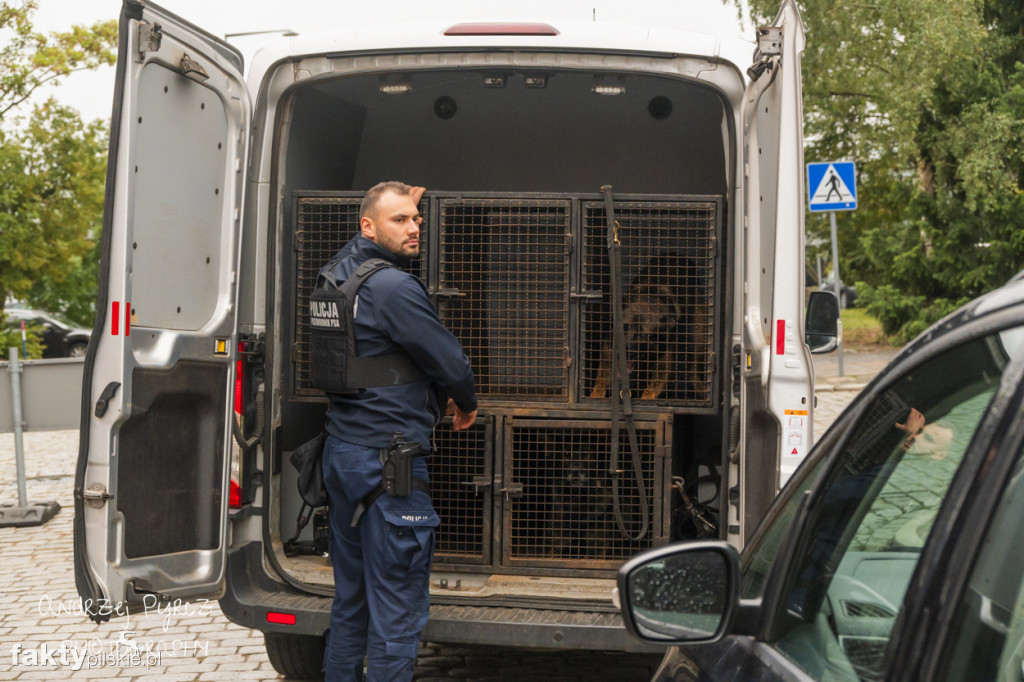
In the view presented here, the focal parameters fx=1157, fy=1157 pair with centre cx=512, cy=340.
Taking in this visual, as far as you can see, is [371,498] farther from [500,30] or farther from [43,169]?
[43,169]

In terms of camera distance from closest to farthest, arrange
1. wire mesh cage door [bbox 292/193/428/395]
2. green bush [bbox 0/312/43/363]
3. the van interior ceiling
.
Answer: wire mesh cage door [bbox 292/193/428/395]
the van interior ceiling
green bush [bbox 0/312/43/363]

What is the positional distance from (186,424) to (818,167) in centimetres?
1141

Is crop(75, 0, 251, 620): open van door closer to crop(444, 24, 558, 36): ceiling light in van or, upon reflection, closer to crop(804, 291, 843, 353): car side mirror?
crop(444, 24, 558, 36): ceiling light in van

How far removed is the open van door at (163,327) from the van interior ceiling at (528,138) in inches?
47.7

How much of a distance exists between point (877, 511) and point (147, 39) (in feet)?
9.83

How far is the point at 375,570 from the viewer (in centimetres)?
409

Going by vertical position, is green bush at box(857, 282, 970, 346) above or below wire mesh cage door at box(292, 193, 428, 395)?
above

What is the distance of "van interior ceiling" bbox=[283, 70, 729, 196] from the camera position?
5.75 meters

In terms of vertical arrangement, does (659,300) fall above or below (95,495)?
above

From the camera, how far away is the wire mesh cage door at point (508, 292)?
4.80m

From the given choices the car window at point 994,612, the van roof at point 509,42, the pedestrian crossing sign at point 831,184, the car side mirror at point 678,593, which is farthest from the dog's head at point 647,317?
the pedestrian crossing sign at point 831,184

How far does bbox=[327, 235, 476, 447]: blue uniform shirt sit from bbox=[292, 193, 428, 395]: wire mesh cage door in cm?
65

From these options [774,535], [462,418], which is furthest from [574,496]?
[774,535]

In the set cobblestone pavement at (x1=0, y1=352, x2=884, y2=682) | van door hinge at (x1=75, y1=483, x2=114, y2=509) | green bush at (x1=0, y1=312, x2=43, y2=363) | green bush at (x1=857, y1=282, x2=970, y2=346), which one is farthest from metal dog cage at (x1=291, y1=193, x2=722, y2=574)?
green bush at (x1=857, y1=282, x2=970, y2=346)
